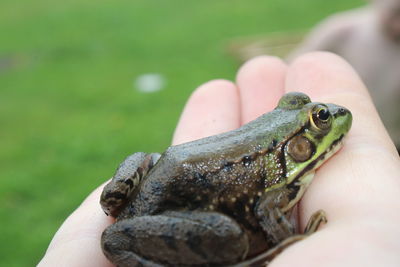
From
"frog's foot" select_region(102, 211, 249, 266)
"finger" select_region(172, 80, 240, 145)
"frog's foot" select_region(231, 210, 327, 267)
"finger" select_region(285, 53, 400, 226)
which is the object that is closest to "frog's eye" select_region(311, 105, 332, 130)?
"finger" select_region(285, 53, 400, 226)

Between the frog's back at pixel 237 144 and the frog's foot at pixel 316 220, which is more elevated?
the frog's back at pixel 237 144

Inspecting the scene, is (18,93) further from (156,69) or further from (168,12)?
(168,12)

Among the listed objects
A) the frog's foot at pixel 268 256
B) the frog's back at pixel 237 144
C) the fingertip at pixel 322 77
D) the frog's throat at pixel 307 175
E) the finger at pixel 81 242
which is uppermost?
the fingertip at pixel 322 77

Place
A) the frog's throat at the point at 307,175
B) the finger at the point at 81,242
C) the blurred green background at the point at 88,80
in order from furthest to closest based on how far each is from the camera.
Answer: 1. the blurred green background at the point at 88,80
2. the frog's throat at the point at 307,175
3. the finger at the point at 81,242

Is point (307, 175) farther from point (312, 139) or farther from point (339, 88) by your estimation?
point (339, 88)

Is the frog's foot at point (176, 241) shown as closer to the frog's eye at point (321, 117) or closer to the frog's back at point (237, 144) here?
the frog's back at point (237, 144)

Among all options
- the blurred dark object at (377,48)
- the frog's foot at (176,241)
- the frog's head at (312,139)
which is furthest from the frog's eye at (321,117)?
the blurred dark object at (377,48)

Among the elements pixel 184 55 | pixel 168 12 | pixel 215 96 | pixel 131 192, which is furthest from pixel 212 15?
Answer: pixel 131 192
